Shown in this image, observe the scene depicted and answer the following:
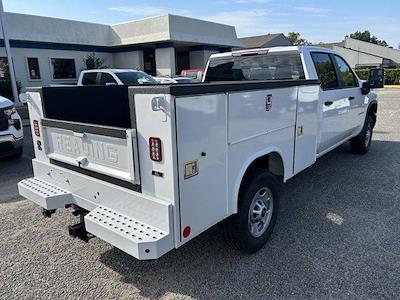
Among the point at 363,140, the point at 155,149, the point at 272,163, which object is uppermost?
the point at 155,149

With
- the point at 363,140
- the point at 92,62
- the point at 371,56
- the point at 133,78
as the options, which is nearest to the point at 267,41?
the point at 371,56

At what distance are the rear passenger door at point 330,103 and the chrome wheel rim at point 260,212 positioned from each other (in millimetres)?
1591

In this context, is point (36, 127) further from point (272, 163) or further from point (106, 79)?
point (106, 79)

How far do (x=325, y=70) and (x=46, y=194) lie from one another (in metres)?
4.02

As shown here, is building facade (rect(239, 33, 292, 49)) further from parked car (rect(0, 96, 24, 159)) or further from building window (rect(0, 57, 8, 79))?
parked car (rect(0, 96, 24, 159))

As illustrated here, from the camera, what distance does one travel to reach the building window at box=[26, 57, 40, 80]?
74.3 feet

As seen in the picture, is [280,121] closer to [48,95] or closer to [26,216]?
[48,95]

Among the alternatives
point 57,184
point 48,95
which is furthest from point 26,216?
point 48,95

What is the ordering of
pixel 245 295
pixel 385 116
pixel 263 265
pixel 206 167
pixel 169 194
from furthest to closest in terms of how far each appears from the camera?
pixel 385 116 → pixel 263 265 → pixel 245 295 → pixel 206 167 → pixel 169 194

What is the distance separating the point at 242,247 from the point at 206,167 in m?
1.06

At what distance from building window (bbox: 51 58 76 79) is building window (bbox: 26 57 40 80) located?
3.67 feet

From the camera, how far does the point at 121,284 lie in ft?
9.71

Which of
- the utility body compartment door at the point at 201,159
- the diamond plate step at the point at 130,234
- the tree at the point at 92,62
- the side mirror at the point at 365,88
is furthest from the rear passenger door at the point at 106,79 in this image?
the tree at the point at 92,62

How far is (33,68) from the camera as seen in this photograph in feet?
75.3
